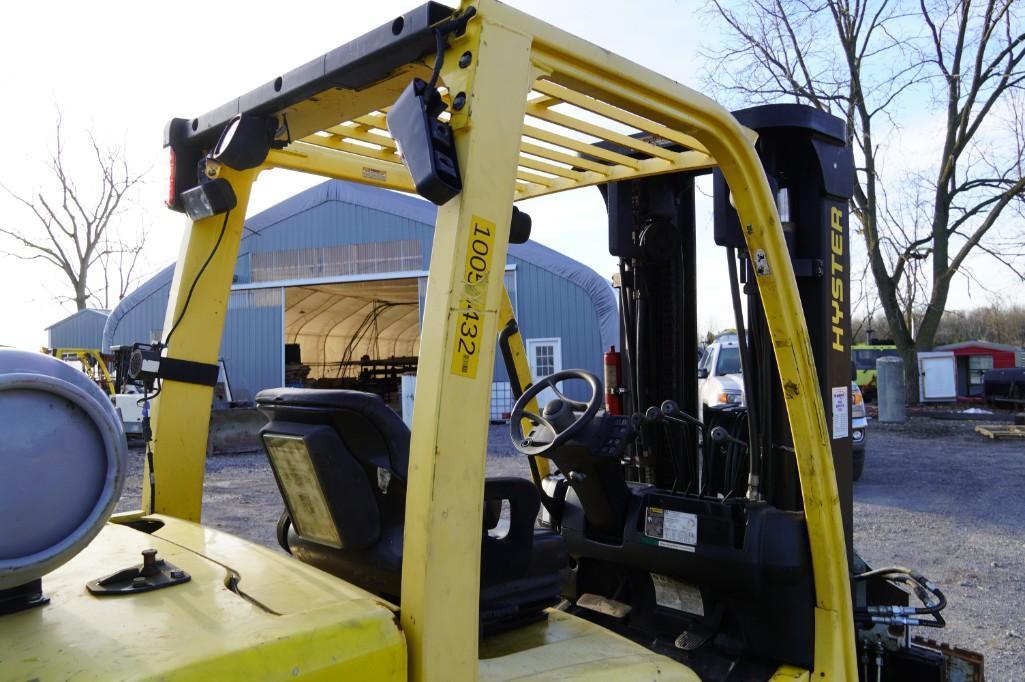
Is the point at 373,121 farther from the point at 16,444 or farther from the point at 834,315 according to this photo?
the point at 834,315

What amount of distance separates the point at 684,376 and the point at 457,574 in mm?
2389

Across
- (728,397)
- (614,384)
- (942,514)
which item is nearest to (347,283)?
(728,397)

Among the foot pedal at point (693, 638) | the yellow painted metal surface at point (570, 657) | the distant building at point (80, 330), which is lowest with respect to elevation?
the foot pedal at point (693, 638)

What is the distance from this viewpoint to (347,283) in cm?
2409

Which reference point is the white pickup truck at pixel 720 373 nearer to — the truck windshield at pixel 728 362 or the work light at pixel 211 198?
the truck windshield at pixel 728 362

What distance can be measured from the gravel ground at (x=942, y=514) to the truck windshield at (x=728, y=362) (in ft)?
8.27

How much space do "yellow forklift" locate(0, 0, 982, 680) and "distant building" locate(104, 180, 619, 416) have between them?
661 inches

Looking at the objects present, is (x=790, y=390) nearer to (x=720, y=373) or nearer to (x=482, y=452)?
(x=482, y=452)

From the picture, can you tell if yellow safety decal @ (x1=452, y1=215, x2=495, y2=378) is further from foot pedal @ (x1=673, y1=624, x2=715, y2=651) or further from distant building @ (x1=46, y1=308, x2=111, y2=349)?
distant building @ (x1=46, y1=308, x2=111, y2=349)

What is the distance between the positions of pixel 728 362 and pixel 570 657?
11.9 meters

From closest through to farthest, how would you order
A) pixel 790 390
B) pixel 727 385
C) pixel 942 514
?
pixel 790 390
pixel 942 514
pixel 727 385

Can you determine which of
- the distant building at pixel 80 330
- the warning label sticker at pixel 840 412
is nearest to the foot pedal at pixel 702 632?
the warning label sticker at pixel 840 412

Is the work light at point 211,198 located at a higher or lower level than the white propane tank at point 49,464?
higher

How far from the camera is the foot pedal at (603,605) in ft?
10.5
